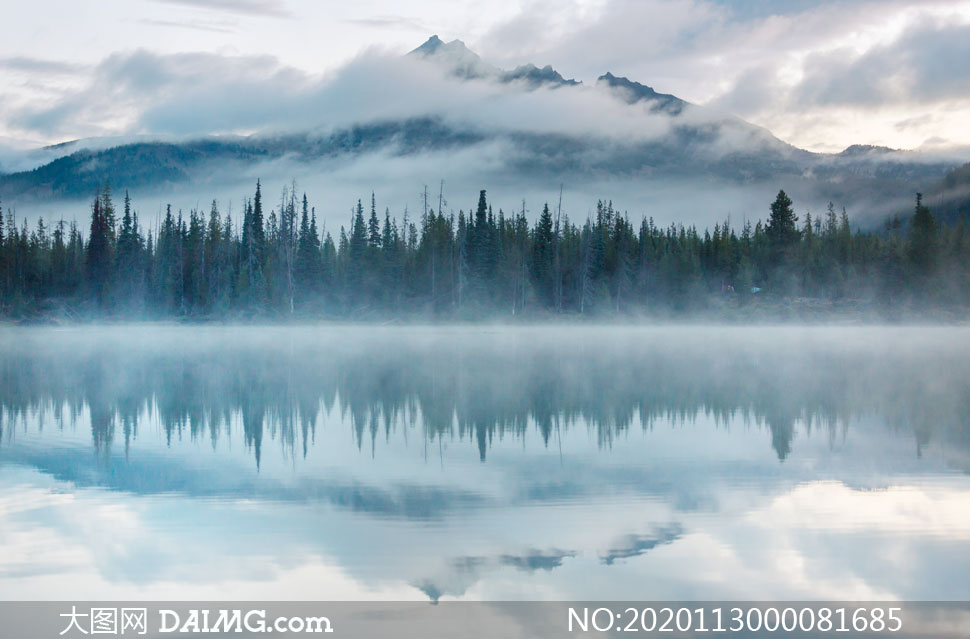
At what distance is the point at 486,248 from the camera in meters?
101

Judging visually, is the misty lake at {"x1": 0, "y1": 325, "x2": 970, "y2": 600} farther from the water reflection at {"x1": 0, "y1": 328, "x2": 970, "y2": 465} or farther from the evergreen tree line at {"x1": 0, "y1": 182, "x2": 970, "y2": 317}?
the evergreen tree line at {"x1": 0, "y1": 182, "x2": 970, "y2": 317}

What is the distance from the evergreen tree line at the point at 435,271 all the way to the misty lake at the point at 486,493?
76.0m

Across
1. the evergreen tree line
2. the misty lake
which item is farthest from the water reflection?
the evergreen tree line

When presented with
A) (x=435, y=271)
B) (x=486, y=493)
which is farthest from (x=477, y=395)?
(x=435, y=271)

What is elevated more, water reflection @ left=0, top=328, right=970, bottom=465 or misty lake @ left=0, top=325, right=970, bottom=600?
misty lake @ left=0, top=325, right=970, bottom=600

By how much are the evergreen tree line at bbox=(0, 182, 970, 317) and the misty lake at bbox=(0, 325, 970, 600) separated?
76044 millimetres

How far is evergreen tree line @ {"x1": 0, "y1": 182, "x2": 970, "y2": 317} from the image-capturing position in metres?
99.6

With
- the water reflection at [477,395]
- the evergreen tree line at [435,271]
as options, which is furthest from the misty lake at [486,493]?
the evergreen tree line at [435,271]

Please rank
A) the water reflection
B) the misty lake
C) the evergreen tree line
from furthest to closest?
the evergreen tree line, the water reflection, the misty lake

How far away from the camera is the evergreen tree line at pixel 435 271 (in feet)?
327

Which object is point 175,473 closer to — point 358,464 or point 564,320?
point 358,464

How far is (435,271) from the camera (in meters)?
101

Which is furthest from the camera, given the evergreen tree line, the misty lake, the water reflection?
the evergreen tree line

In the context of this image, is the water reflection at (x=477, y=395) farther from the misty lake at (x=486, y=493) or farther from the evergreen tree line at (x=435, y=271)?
the evergreen tree line at (x=435, y=271)
